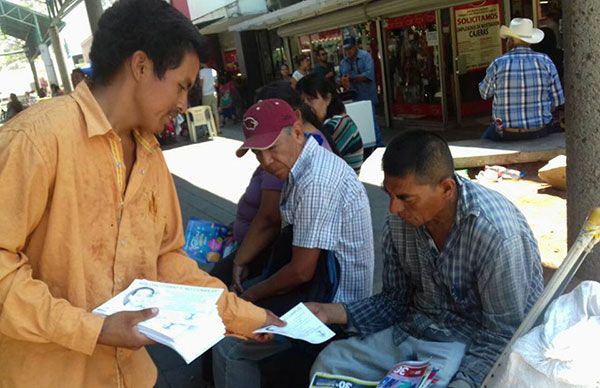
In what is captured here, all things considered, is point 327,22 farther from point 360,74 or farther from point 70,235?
point 70,235

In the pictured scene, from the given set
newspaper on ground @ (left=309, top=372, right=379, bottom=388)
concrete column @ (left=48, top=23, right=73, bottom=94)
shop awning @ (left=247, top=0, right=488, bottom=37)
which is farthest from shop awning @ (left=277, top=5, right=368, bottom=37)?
concrete column @ (left=48, top=23, right=73, bottom=94)

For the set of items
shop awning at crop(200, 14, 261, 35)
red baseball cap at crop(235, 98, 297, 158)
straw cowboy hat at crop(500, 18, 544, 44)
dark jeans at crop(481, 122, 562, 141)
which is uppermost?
shop awning at crop(200, 14, 261, 35)

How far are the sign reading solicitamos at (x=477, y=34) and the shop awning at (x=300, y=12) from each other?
1.70 m

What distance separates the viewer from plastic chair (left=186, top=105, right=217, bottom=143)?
504 inches

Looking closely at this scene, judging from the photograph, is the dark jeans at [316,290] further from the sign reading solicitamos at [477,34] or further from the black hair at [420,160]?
the sign reading solicitamos at [477,34]

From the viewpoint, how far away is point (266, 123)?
2.61m

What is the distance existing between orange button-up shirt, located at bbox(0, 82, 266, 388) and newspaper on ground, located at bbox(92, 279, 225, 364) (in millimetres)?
68

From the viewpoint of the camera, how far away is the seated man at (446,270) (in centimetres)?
181

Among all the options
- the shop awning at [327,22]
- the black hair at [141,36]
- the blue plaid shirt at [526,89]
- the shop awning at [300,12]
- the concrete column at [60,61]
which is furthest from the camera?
the concrete column at [60,61]

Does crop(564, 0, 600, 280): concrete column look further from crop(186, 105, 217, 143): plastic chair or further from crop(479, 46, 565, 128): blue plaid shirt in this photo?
crop(186, 105, 217, 143): plastic chair

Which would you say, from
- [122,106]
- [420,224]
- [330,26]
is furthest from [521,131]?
[330,26]

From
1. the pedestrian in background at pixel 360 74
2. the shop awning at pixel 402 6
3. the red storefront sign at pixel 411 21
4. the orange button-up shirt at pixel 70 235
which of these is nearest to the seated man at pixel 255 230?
the orange button-up shirt at pixel 70 235

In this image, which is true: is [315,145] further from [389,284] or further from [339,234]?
[389,284]

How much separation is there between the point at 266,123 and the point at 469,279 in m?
1.15
